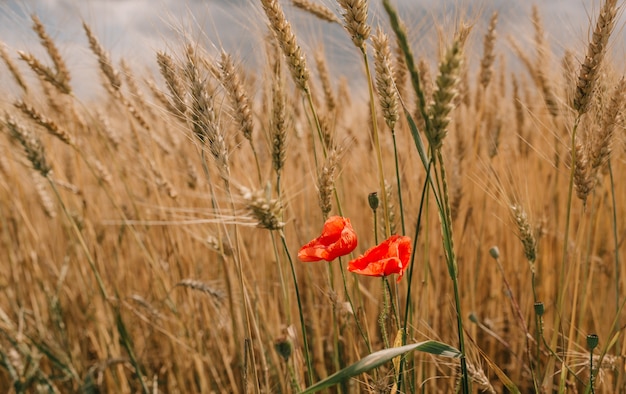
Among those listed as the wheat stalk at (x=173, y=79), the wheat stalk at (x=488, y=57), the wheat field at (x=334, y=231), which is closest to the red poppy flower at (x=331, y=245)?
the wheat field at (x=334, y=231)

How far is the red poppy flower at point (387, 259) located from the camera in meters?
0.78

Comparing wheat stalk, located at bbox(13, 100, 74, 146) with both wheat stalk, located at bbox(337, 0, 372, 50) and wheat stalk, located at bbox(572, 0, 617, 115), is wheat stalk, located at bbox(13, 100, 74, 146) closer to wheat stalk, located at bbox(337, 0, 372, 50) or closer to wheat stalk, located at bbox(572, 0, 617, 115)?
wheat stalk, located at bbox(337, 0, 372, 50)

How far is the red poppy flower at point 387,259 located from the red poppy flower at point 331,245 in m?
0.03

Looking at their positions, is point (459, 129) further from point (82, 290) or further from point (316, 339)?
point (82, 290)

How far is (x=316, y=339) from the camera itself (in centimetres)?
162

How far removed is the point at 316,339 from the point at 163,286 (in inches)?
21.4

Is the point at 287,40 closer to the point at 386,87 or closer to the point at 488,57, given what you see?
the point at 386,87

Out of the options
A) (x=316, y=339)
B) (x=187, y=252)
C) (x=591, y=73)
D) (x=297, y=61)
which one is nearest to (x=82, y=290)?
(x=187, y=252)

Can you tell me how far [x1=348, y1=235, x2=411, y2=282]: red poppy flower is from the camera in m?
0.78

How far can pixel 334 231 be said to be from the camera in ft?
2.95

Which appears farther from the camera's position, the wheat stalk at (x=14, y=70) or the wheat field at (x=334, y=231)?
the wheat stalk at (x=14, y=70)

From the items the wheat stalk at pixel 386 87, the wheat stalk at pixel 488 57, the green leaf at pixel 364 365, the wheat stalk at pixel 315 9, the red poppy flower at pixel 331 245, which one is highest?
the wheat stalk at pixel 315 9

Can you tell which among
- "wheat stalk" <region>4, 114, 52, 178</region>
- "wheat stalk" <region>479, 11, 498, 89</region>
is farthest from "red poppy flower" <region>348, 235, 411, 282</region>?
"wheat stalk" <region>479, 11, 498, 89</region>

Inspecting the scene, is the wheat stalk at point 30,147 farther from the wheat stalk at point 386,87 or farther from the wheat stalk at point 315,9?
the wheat stalk at point 386,87
